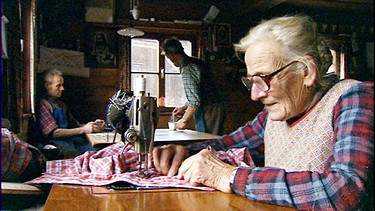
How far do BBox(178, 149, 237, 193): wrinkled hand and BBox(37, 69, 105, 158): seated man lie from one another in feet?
6.08

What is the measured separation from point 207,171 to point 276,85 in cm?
31

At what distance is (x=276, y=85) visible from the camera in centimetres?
99

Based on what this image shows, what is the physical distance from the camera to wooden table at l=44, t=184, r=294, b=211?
71cm

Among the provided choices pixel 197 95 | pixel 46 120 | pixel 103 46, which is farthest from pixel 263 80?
pixel 103 46

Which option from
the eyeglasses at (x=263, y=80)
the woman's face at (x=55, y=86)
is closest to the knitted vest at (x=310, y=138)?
the eyeglasses at (x=263, y=80)

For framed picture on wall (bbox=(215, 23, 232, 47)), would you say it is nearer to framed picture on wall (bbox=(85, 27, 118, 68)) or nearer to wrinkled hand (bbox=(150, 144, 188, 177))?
framed picture on wall (bbox=(85, 27, 118, 68))

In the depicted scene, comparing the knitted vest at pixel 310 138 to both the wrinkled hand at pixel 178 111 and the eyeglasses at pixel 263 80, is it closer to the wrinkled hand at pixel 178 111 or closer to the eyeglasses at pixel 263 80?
the eyeglasses at pixel 263 80

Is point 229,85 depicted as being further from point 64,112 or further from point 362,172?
point 362,172

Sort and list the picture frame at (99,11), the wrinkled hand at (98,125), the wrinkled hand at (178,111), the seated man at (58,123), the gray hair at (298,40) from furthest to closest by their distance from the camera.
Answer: the picture frame at (99,11) < the wrinkled hand at (178,111) < the seated man at (58,123) < the wrinkled hand at (98,125) < the gray hair at (298,40)

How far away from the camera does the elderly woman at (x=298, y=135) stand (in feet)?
2.41

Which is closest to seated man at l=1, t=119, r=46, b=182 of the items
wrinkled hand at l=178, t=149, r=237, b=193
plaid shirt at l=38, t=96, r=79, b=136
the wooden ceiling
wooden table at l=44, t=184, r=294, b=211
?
wooden table at l=44, t=184, r=294, b=211

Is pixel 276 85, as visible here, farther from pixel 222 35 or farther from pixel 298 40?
pixel 222 35

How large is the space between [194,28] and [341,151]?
376cm

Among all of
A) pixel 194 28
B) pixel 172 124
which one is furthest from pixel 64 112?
pixel 194 28
